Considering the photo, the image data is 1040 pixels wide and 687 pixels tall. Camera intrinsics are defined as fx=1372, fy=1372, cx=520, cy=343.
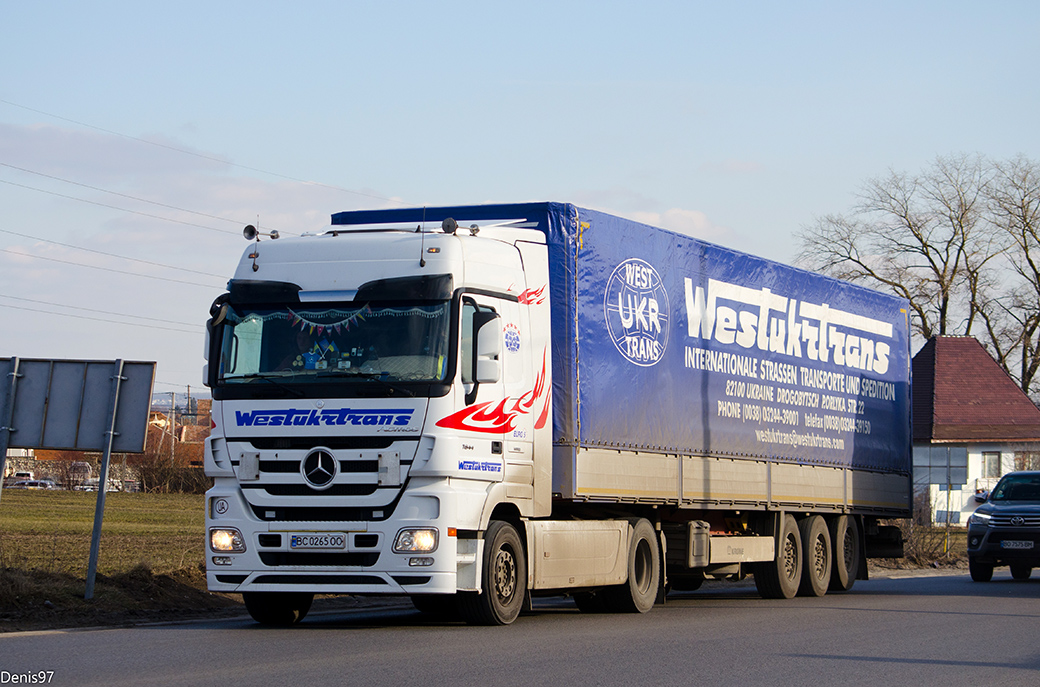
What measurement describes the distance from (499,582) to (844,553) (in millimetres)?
9455

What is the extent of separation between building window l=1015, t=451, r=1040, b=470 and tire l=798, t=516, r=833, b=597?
3281cm

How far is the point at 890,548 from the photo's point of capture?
71.3 feet

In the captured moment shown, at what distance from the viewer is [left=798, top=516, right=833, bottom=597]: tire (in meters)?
19.2

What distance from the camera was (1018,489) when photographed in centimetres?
2430

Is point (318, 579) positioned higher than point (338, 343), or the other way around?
point (338, 343)

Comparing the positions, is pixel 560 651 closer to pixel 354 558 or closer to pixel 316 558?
pixel 354 558

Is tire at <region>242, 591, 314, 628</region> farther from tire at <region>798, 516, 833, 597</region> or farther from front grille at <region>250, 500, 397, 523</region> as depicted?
tire at <region>798, 516, 833, 597</region>

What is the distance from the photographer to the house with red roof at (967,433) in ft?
170

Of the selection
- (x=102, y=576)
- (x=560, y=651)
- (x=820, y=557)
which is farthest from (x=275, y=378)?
(x=820, y=557)

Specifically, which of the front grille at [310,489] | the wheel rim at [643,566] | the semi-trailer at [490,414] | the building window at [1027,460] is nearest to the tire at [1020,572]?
the semi-trailer at [490,414]

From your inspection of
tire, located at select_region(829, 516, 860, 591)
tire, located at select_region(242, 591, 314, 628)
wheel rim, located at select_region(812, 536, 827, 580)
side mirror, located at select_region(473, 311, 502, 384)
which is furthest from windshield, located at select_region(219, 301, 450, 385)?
tire, located at select_region(829, 516, 860, 591)

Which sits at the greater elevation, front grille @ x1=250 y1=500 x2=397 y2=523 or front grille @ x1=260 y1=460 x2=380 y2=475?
front grille @ x1=260 y1=460 x2=380 y2=475

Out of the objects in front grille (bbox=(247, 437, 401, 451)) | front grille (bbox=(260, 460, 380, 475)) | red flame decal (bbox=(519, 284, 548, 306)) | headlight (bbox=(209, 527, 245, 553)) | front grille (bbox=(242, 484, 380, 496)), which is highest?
red flame decal (bbox=(519, 284, 548, 306))

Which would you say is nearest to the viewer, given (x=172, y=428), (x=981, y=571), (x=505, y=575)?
(x=505, y=575)
